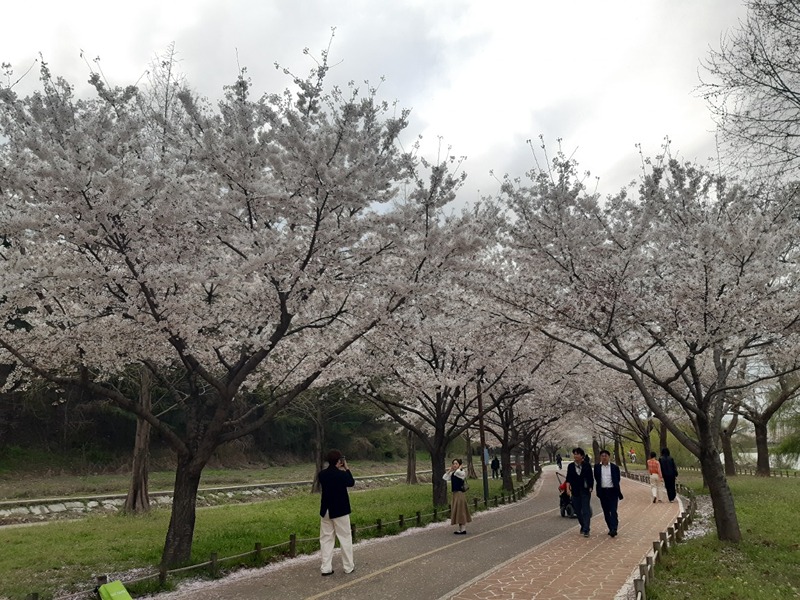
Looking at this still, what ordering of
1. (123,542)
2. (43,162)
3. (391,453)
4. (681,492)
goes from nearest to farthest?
(43,162)
(123,542)
(681,492)
(391,453)

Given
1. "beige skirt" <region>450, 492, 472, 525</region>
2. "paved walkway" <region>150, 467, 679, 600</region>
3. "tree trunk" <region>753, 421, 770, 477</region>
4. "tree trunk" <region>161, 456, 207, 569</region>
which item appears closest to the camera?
"paved walkway" <region>150, 467, 679, 600</region>

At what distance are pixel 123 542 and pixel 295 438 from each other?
119ft

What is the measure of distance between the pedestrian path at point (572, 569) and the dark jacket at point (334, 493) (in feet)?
7.00

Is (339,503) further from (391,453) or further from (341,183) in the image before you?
(391,453)

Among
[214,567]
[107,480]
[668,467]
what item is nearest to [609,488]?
[214,567]

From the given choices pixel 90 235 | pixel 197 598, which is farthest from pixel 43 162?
pixel 197 598

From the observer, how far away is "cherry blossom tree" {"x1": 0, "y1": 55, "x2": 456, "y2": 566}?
7.71 meters

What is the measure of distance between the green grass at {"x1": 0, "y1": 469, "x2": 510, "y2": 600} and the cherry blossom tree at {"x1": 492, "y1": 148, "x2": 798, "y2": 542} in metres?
6.91

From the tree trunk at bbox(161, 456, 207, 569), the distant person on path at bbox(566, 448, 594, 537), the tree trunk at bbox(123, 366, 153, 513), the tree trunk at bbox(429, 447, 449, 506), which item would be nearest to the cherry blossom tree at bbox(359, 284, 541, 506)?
the tree trunk at bbox(429, 447, 449, 506)

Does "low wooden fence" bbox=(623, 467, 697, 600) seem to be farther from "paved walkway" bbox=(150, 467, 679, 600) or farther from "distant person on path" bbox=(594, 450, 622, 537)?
"distant person on path" bbox=(594, 450, 622, 537)

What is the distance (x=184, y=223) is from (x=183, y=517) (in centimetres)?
504

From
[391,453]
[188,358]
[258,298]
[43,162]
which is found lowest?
[391,453]

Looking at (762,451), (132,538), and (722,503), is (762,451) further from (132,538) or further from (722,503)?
(132,538)

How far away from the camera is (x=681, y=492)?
858 inches
